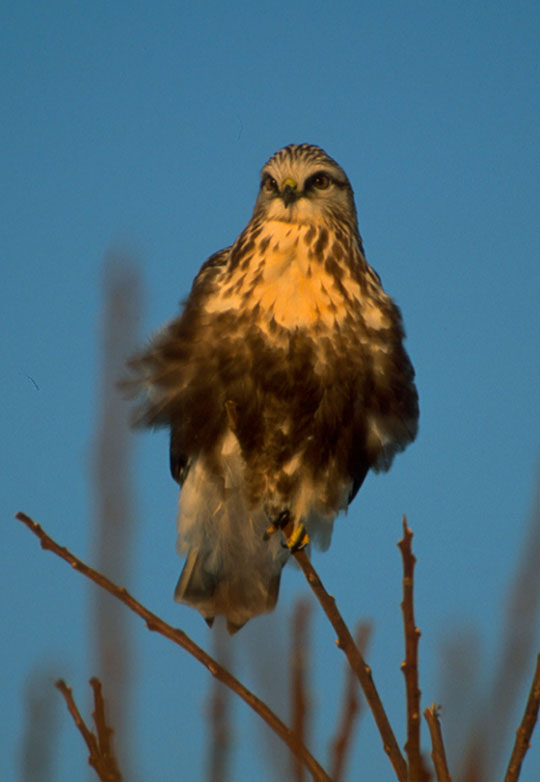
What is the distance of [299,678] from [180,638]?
2.40 ft

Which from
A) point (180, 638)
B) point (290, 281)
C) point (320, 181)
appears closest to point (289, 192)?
point (320, 181)

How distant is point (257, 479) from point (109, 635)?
236 centimetres

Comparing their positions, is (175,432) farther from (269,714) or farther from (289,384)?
(269,714)

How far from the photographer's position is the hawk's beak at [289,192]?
12.3 ft

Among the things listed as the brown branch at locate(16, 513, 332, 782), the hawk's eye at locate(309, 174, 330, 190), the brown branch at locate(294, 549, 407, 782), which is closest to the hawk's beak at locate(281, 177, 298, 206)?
the hawk's eye at locate(309, 174, 330, 190)

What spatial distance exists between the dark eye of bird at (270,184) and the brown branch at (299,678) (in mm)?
2720

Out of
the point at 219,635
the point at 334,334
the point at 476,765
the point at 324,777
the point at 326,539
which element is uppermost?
the point at 334,334

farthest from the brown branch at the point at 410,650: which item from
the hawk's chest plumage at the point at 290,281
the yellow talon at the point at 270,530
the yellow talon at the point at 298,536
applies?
the yellow talon at the point at 270,530

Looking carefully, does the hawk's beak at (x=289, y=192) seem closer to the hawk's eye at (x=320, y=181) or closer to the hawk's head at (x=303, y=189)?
the hawk's head at (x=303, y=189)

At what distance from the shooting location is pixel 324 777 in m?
1.73

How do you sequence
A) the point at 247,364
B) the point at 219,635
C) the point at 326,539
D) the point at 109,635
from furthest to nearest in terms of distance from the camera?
the point at 326,539, the point at 247,364, the point at 219,635, the point at 109,635

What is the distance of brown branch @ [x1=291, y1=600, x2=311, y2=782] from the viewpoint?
49.4 inches

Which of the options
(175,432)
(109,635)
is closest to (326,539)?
(175,432)

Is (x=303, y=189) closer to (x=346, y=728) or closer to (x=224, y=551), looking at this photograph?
(x=224, y=551)
